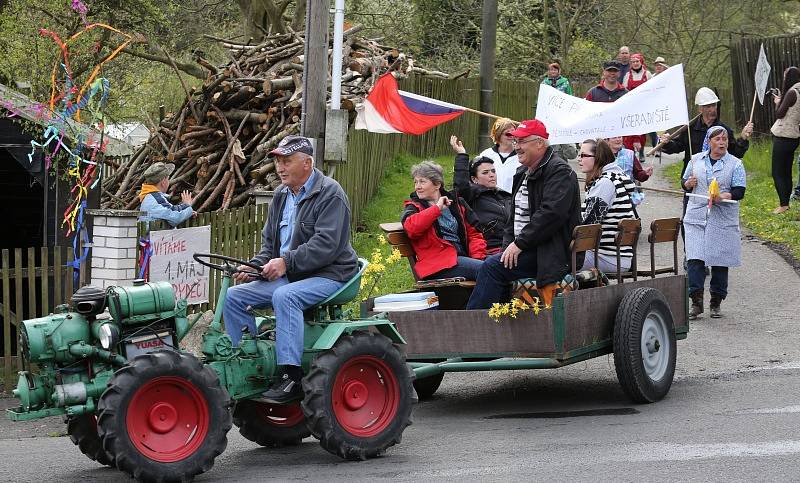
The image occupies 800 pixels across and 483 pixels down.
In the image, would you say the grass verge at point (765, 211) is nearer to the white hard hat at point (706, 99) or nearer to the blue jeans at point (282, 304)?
the white hard hat at point (706, 99)

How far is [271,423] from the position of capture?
787 centimetres

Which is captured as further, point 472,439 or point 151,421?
point 472,439

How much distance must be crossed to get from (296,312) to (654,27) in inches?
1115

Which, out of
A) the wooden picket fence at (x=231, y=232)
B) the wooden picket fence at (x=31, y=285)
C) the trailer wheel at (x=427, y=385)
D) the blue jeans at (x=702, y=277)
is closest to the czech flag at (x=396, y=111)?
the wooden picket fence at (x=231, y=232)

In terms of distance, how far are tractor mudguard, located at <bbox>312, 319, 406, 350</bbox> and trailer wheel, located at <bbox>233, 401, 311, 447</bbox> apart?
0.69 metres

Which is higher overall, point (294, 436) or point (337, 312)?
point (337, 312)

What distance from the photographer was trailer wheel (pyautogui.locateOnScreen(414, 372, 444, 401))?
9719 mm

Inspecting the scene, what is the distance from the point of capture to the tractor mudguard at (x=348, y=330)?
7.28m

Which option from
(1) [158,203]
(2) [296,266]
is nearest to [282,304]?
(2) [296,266]

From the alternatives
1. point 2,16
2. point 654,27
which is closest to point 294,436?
point 2,16

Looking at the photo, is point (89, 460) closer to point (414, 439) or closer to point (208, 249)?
point (414, 439)

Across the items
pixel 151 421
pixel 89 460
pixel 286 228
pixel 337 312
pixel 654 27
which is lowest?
pixel 89 460

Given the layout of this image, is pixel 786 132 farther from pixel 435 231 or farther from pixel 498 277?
pixel 498 277

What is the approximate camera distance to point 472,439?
8.00 m
